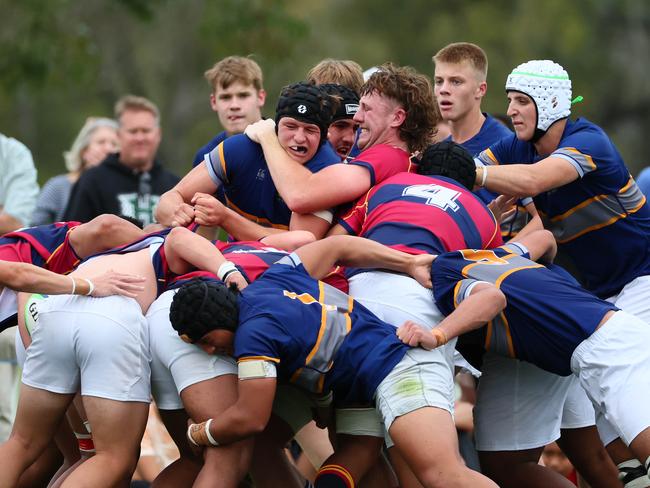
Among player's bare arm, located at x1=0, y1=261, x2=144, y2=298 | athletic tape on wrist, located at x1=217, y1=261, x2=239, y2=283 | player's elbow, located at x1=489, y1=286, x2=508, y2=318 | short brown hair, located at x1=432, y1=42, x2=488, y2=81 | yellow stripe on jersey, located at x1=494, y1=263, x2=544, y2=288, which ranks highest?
short brown hair, located at x1=432, y1=42, x2=488, y2=81

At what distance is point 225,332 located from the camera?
18.4 ft

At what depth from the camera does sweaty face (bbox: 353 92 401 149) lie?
669 cm

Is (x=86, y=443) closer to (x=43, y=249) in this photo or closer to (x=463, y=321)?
(x=43, y=249)

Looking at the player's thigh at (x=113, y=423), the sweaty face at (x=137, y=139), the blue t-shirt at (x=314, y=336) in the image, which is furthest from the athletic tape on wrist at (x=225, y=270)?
the sweaty face at (x=137, y=139)

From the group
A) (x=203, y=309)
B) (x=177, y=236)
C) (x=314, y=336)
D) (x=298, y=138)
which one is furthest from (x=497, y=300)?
(x=177, y=236)

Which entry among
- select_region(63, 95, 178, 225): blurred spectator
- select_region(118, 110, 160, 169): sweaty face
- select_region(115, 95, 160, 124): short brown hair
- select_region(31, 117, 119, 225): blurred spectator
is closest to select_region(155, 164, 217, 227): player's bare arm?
select_region(63, 95, 178, 225): blurred spectator

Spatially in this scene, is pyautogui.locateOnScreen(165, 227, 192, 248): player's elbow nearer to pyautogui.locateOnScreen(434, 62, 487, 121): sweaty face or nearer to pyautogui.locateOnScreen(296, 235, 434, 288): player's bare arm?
pyautogui.locateOnScreen(296, 235, 434, 288): player's bare arm

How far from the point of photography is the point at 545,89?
6.80m

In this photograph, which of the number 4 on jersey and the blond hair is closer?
the number 4 on jersey

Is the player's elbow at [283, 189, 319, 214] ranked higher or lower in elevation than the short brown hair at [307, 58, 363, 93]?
lower

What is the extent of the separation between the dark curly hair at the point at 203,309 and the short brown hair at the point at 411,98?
1627 millimetres

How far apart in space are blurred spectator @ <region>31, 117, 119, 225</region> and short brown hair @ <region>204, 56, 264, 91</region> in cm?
212

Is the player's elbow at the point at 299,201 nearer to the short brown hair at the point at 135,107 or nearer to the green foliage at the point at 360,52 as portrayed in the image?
Answer: the short brown hair at the point at 135,107

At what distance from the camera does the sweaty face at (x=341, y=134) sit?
7211mm
